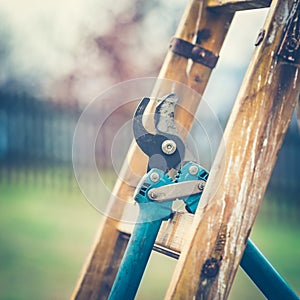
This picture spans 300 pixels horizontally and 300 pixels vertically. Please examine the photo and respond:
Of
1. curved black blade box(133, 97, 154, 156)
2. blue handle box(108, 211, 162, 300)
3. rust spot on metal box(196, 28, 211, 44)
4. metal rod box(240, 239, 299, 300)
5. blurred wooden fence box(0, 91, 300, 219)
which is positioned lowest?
blue handle box(108, 211, 162, 300)

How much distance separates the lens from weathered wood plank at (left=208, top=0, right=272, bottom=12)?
2.38m

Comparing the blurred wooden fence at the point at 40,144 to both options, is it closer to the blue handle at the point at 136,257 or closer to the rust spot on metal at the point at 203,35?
the rust spot on metal at the point at 203,35

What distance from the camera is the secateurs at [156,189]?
2.22 metres

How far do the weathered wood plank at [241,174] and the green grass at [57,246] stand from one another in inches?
148

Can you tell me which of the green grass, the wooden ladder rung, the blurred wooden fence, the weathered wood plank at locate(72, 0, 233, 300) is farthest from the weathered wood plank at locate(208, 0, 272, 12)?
the blurred wooden fence

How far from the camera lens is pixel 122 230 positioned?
2.71 m

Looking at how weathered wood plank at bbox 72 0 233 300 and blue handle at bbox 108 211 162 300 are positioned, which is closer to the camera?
blue handle at bbox 108 211 162 300

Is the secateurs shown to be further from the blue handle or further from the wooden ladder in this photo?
the wooden ladder

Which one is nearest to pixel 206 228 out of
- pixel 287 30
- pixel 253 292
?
pixel 287 30

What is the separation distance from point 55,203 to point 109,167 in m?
1.06

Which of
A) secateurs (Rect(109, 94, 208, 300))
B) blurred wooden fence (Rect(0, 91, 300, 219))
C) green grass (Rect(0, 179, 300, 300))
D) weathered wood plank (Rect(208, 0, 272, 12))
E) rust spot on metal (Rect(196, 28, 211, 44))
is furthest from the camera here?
blurred wooden fence (Rect(0, 91, 300, 219))

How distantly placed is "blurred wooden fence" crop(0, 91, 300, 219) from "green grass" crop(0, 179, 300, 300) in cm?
22

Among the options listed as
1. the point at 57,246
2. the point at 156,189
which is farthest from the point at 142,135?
the point at 57,246

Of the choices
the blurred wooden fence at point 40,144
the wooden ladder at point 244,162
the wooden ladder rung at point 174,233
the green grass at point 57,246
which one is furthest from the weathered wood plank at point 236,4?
the blurred wooden fence at point 40,144
